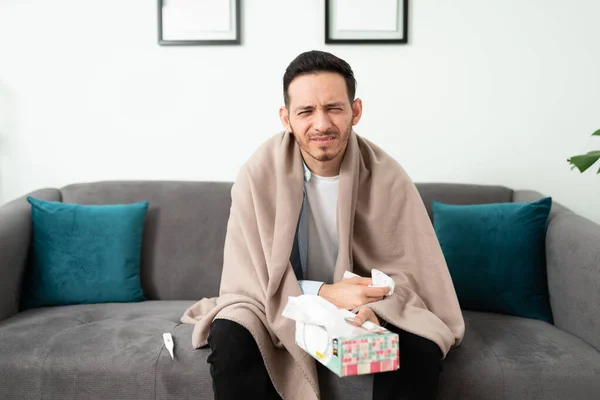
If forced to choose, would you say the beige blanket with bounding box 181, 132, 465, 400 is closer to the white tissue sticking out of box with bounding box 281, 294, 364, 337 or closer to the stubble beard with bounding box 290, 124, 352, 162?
the stubble beard with bounding box 290, 124, 352, 162

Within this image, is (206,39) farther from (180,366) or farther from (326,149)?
(180,366)

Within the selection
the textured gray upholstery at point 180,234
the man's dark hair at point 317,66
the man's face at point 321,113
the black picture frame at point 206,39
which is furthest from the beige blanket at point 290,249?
the black picture frame at point 206,39

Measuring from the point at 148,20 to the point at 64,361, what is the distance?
163 cm

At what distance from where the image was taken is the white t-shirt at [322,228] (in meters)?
2.04

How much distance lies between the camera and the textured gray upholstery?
98.4 inches

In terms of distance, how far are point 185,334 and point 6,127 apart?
1576mm

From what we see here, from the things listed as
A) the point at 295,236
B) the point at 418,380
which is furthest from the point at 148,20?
the point at 418,380

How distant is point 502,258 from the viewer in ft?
7.40

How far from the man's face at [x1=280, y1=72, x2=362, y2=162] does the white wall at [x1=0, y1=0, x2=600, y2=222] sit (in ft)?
2.89

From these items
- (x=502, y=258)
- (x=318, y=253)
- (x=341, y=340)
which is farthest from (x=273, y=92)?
(x=341, y=340)

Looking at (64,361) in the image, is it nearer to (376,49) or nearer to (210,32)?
(210,32)

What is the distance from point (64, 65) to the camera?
2.82m

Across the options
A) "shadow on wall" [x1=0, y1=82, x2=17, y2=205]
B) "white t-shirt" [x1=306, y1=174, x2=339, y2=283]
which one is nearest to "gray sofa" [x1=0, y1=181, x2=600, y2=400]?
"white t-shirt" [x1=306, y1=174, x2=339, y2=283]

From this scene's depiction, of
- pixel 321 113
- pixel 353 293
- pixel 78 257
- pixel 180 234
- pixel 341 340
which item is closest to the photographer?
pixel 341 340
